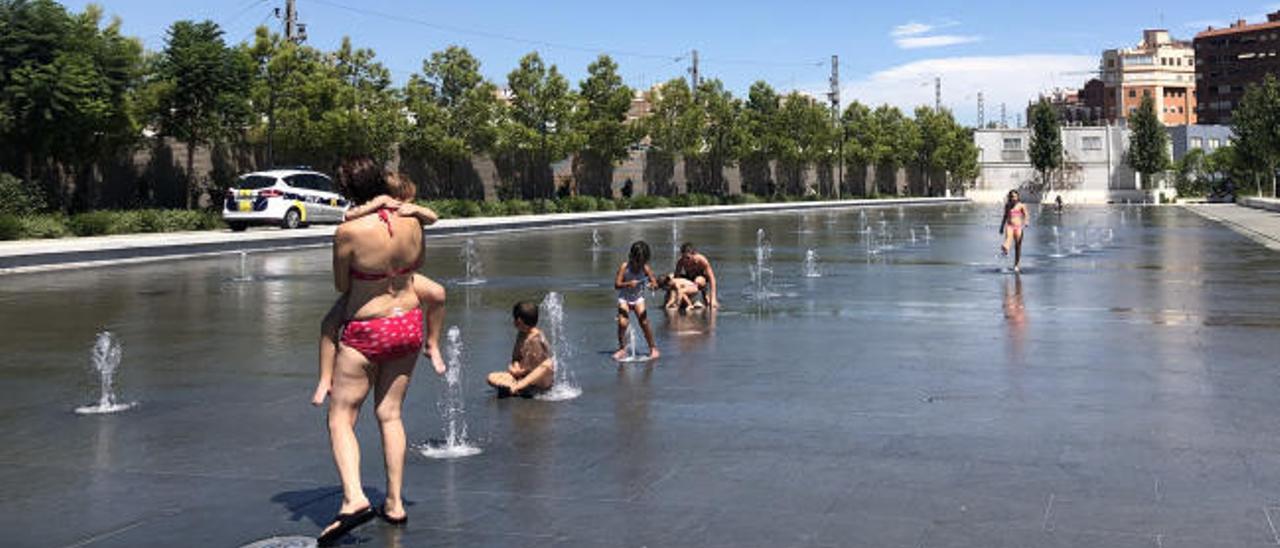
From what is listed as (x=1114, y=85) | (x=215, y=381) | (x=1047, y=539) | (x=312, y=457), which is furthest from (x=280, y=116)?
(x=1114, y=85)

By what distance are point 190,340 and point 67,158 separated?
85.3 ft

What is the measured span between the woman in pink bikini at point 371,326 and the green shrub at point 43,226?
29.2 m

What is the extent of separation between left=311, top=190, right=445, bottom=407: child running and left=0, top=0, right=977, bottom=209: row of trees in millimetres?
30149

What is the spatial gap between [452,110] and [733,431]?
4630cm

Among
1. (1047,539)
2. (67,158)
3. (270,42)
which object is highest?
(270,42)

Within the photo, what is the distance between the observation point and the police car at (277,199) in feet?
116

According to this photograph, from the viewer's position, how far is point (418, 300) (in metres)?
5.58

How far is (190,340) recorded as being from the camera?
41.2 ft

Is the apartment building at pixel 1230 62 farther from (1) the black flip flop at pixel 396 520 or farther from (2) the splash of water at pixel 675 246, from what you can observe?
(1) the black flip flop at pixel 396 520

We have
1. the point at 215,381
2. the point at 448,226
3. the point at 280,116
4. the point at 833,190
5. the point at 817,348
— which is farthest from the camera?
the point at 833,190

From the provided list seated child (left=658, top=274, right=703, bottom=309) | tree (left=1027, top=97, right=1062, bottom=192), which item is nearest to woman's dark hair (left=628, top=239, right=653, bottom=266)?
seated child (left=658, top=274, right=703, bottom=309)

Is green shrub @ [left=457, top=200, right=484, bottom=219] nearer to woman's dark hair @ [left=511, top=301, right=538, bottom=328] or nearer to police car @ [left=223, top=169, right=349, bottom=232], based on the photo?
police car @ [left=223, top=169, right=349, bottom=232]

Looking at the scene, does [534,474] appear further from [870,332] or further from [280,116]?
[280,116]

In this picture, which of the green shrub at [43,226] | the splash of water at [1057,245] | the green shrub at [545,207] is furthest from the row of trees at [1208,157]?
the green shrub at [43,226]
